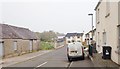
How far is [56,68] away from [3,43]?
18.6m

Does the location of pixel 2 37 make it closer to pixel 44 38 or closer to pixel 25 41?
pixel 25 41

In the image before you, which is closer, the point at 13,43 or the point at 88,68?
the point at 88,68

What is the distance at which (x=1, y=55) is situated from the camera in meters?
34.4

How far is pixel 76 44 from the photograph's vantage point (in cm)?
2650

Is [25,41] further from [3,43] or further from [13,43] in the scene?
[3,43]

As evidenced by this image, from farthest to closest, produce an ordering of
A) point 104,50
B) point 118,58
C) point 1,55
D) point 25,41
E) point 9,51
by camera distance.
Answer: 1. point 25,41
2. point 9,51
3. point 1,55
4. point 104,50
5. point 118,58

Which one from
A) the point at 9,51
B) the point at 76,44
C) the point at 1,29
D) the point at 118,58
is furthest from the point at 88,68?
the point at 1,29

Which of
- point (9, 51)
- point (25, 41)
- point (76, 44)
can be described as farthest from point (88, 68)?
point (25, 41)

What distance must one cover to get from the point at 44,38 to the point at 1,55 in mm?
62324

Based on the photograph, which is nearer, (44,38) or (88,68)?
(88,68)

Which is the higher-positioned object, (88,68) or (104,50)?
A: (104,50)

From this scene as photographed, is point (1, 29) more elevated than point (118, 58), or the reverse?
point (1, 29)

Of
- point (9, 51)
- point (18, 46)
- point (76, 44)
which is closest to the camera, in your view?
point (76, 44)

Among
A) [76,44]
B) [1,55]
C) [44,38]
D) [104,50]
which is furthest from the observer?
[44,38]
